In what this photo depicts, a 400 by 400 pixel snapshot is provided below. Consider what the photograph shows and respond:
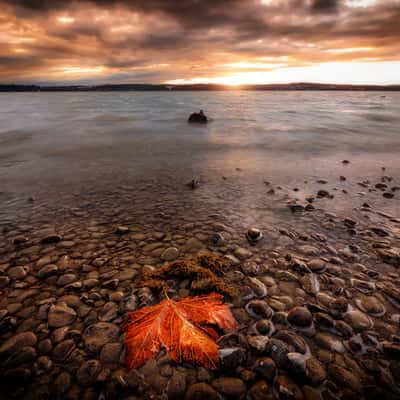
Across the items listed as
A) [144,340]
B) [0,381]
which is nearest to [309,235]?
[144,340]

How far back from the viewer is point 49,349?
2395 millimetres

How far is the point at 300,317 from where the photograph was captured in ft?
8.77

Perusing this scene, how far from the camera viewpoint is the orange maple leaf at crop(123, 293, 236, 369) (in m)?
2.28

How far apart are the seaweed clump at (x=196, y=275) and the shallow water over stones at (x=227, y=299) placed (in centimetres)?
10

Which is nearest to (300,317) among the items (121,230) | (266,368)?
(266,368)

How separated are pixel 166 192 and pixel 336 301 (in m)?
4.74

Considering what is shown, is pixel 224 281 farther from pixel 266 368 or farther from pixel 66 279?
pixel 66 279

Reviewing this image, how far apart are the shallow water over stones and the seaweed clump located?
0.10 m

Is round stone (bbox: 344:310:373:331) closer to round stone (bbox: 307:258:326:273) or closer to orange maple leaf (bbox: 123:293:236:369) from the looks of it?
round stone (bbox: 307:258:326:273)

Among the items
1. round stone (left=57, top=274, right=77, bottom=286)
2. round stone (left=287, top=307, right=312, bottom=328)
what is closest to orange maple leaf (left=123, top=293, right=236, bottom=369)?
round stone (left=287, top=307, right=312, bottom=328)

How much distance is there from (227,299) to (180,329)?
0.74 m

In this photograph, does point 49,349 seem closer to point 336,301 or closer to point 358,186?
point 336,301

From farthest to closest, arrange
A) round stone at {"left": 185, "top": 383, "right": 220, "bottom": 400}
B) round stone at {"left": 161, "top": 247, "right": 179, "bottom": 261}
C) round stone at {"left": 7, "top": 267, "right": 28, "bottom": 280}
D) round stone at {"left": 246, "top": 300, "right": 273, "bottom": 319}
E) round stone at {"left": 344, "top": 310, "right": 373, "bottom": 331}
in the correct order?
round stone at {"left": 161, "top": 247, "right": 179, "bottom": 261} → round stone at {"left": 7, "top": 267, "right": 28, "bottom": 280} → round stone at {"left": 246, "top": 300, "right": 273, "bottom": 319} → round stone at {"left": 344, "top": 310, "right": 373, "bottom": 331} → round stone at {"left": 185, "top": 383, "right": 220, "bottom": 400}

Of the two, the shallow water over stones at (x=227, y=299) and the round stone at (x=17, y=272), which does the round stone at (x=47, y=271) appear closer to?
the shallow water over stones at (x=227, y=299)
